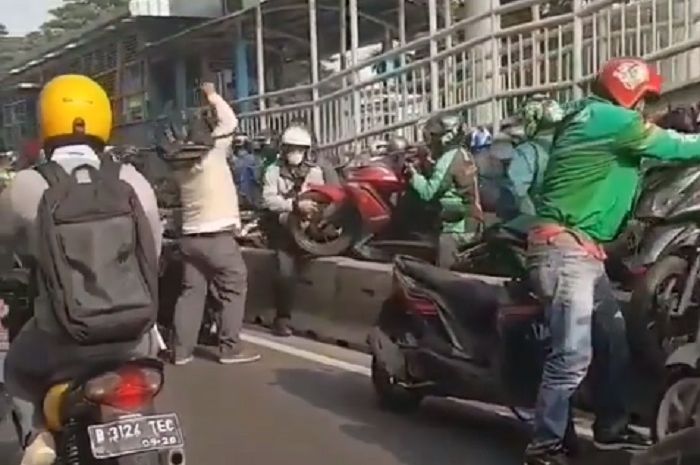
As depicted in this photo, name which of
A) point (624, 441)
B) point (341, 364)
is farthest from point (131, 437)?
point (341, 364)

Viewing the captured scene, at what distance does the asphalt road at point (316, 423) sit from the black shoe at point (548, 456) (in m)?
0.25

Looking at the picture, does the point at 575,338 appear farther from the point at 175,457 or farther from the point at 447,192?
the point at 447,192

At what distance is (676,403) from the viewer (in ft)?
21.4

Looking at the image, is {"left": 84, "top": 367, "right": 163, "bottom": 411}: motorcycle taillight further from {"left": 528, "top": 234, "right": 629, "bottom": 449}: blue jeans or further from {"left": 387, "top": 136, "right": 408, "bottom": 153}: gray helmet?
{"left": 387, "top": 136, "right": 408, "bottom": 153}: gray helmet

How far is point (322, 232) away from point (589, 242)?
6.57 metres

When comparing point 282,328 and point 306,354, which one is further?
point 282,328

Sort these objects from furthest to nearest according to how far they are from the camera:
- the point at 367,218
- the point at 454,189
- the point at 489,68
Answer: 1. the point at 489,68
2. the point at 367,218
3. the point at 454,189

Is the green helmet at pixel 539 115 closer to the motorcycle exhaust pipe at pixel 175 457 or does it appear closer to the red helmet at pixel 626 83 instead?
the red helmet at pixel 626 83

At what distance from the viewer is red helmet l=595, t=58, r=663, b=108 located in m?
6.69

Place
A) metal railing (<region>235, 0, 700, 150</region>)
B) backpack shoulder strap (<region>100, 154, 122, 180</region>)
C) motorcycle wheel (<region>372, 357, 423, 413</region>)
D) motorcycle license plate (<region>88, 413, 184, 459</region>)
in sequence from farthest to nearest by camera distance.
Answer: metal railing (<region>235, 0, 700, 150</region>), motorcycle wheel (<region>372, 357, 423, 413</region>), backpack shoulder strap (<region>100, 154, 122, 180</region>), motorcycle license plate (<region>88, 413, 184, 459</region>)

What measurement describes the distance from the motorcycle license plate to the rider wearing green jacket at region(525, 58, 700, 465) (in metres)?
2.46

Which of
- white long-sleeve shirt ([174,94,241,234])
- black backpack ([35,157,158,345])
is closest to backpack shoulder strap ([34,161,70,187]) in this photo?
black backpack ([35,157,158,345])

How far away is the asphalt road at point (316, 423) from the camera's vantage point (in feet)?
25.6

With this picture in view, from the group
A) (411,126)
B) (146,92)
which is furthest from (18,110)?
(411,126)
